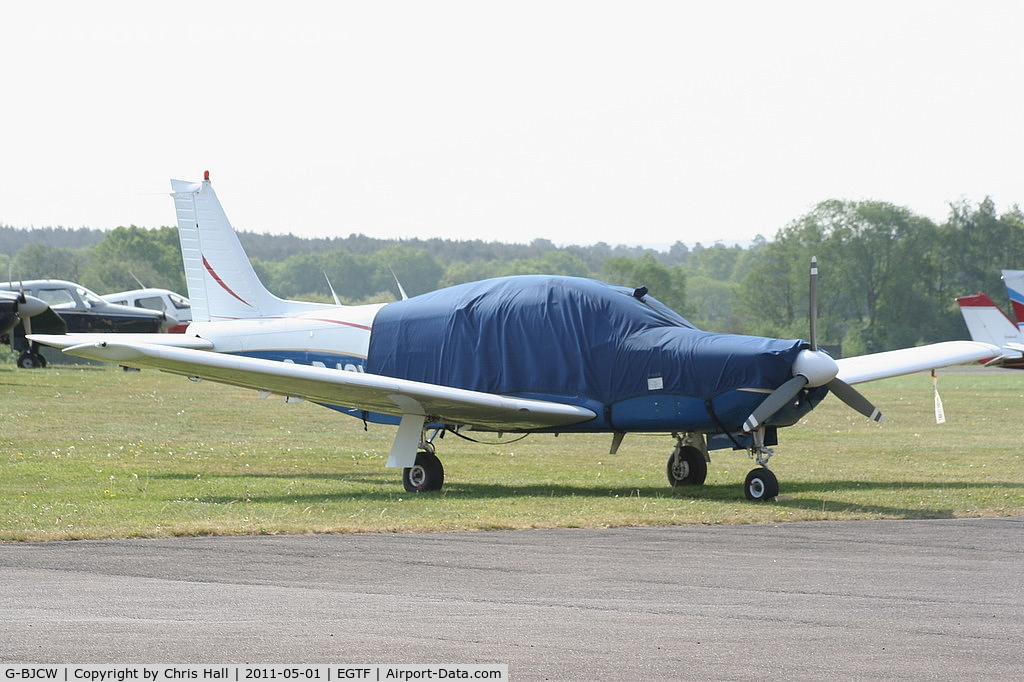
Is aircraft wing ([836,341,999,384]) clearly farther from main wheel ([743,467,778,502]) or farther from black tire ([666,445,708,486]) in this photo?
main wheel ([743,467,778,502])

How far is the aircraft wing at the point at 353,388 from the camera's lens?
1240cm

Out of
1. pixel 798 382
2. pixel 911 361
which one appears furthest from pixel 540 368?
pixel 911 361

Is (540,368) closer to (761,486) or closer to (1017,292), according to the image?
(761,486)

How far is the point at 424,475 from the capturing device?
13.9 metres

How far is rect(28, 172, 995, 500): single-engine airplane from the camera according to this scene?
12.8m

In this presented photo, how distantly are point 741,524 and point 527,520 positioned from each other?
1.95 m

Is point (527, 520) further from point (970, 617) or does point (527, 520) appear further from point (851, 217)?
point (851, 217)

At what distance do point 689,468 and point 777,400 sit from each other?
2.34 m

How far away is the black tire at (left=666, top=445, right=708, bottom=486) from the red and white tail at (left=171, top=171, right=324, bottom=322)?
250 inches

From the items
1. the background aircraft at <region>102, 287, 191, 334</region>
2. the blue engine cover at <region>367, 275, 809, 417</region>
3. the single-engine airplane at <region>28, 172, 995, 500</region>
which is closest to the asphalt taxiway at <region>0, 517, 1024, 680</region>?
the single-engine airplane at <region>28, 172, 995, 500</region>

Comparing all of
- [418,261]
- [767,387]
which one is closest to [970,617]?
[767,387]

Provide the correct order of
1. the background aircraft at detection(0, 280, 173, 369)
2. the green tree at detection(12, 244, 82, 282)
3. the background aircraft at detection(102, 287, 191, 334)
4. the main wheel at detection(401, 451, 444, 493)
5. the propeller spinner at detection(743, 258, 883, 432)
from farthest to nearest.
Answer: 1. the green tree at detection(12, 244, 82, 282)
2. the background aircraft at detection(102, 287, 191, 334)
3. the background aircraft at detection(0, 280, 173, 369)
4. the main wheel at detection(401, 451, 444, 493)
5. the propeller spinner at detection(743, 258, 883, 432)

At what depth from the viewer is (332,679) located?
5.49 meters

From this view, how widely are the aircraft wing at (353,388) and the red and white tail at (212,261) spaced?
3620mm
